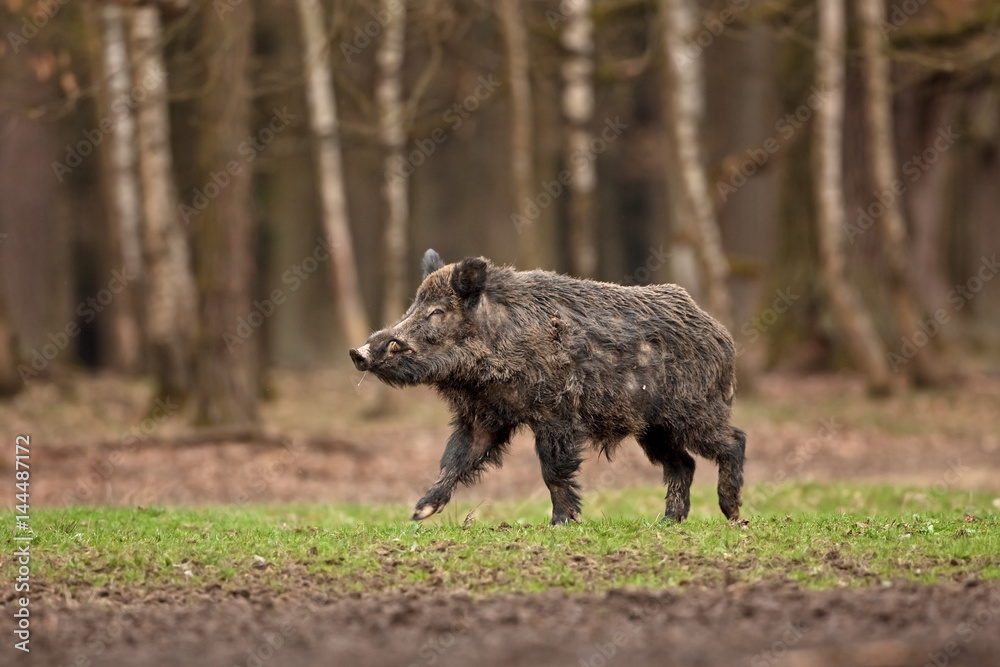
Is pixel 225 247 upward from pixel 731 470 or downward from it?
upward

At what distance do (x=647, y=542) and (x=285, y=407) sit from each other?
14.1m

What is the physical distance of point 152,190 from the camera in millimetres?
19750

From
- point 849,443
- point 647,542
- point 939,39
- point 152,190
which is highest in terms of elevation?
point 939,39

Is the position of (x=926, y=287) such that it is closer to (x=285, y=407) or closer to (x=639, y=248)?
(x=285, y=407)

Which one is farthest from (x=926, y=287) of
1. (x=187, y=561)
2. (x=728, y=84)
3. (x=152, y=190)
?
(x=187, y=561)

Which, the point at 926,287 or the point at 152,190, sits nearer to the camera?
the point at 152,190

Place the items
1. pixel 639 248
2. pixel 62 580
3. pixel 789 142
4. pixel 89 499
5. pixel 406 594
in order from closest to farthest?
pixel 406 594 < pixel 62 580 < pixel 89 499 < pixel 789 142 < pixel 639 248

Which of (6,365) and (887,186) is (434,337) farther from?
(887,186)

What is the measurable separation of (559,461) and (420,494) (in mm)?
5750

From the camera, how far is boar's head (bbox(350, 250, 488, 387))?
911 centimetres

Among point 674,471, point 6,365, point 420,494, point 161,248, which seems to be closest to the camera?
point 674,471

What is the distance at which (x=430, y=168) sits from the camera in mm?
34156

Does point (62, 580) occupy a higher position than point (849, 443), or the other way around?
point (62, 580)

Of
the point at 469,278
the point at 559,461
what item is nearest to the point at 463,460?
the point at 559,461
